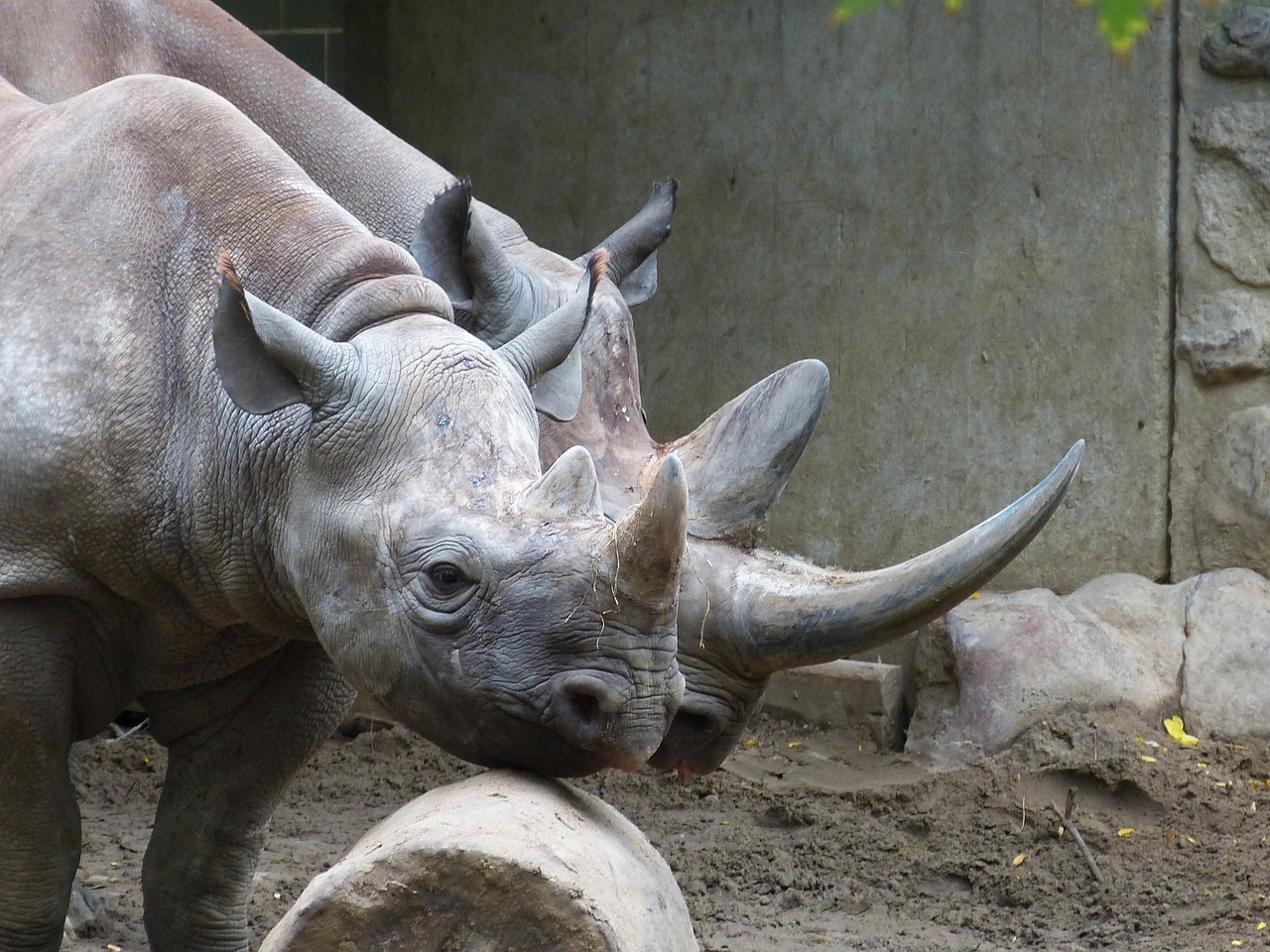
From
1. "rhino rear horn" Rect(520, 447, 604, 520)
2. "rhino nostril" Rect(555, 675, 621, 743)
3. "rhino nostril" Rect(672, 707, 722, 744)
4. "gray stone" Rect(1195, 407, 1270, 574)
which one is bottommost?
"gray stone" Rect(1195, 407, 1270, 574)

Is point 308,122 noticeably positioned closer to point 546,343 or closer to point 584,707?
point 546,343

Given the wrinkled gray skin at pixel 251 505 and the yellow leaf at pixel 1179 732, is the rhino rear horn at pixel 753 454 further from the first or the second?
the yellow leaf at pixel 1179 732

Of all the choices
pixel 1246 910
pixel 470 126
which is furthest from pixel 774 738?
pixel 470 126

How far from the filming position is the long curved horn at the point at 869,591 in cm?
306

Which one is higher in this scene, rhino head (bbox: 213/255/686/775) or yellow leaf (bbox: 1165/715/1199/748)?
rhino head (bbox: 213/255/686/775)

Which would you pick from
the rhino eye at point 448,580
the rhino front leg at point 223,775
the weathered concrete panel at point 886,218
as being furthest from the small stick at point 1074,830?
the rhino eye at point 448,580

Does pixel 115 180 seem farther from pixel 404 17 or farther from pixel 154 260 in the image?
pixel 404 17

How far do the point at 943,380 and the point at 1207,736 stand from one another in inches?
61.2


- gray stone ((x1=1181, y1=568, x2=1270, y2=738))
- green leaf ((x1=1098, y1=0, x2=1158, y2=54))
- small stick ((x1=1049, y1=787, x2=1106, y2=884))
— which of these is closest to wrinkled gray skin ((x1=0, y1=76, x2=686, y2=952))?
green leaf ((x1=1098, y1=0, x2=1158, y2=54))

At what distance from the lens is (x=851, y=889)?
5047 millimetres

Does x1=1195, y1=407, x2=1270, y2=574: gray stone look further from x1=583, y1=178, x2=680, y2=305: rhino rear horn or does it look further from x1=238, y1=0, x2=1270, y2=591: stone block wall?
x1=583, y1=178, x2=680, y2=305: rhino rear horn

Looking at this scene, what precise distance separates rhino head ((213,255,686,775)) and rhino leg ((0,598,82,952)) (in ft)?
1.73

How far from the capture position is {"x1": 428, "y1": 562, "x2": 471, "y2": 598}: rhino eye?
281 centimetres

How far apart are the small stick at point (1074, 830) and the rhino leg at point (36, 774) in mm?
2776
